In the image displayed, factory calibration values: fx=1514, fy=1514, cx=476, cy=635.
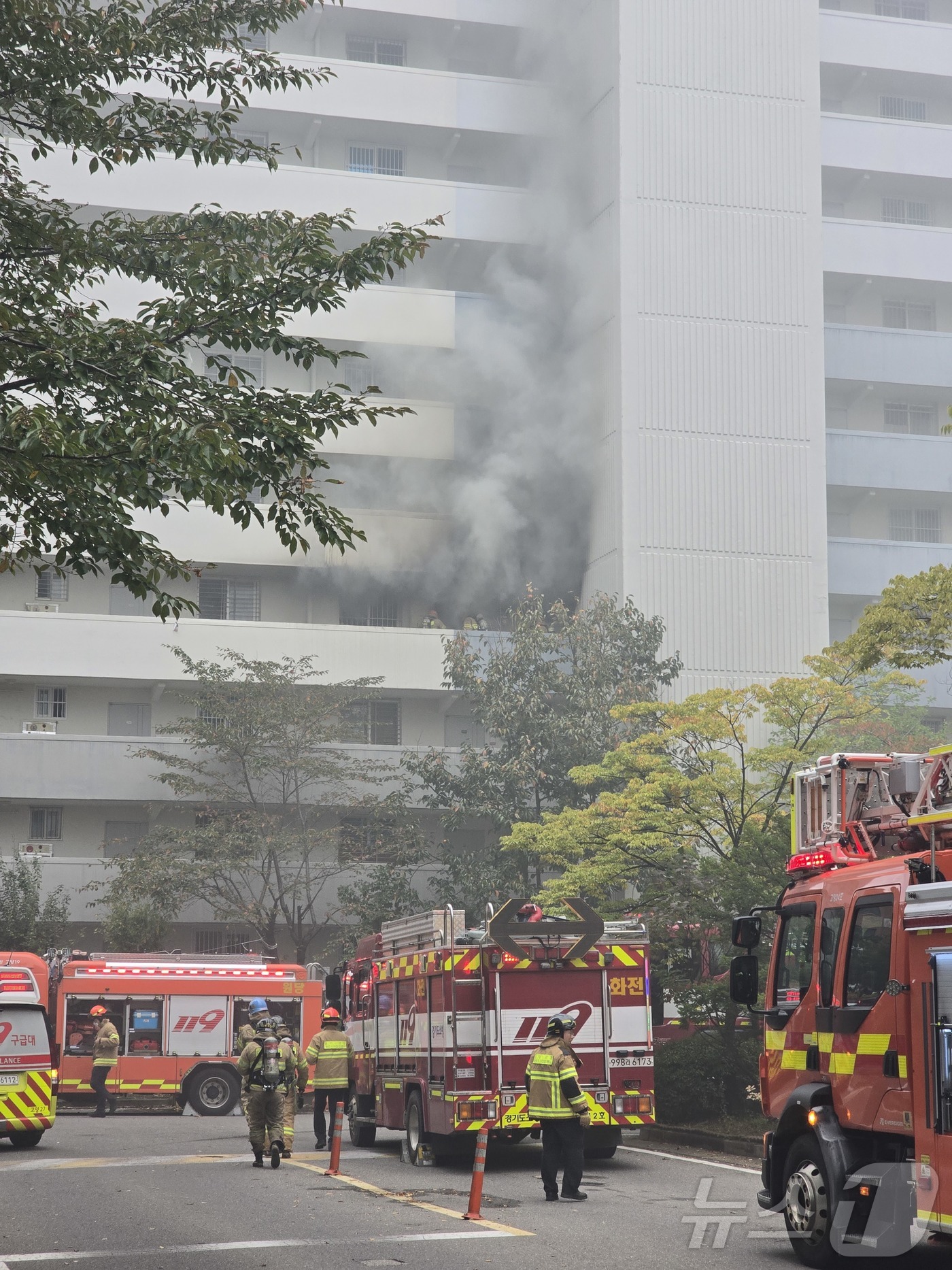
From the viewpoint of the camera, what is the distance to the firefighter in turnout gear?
15.0 m

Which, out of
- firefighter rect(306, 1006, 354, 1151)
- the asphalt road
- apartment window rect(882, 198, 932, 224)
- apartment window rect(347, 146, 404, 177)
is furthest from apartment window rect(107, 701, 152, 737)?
apartment window rect(882, 198, 932, 224)

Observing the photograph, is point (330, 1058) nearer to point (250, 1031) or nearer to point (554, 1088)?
point (250, 1031)

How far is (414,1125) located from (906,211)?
50897mm

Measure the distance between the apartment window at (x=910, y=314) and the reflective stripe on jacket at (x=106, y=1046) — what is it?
43.0 m

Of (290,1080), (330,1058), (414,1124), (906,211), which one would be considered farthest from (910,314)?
(290,1080)

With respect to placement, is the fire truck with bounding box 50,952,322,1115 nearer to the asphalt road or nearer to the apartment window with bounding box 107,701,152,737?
the asphalt road

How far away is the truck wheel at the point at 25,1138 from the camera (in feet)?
60.4

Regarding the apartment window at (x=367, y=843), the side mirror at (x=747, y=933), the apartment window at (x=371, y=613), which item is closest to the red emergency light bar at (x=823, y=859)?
the side mirror at (x=747, y=933)

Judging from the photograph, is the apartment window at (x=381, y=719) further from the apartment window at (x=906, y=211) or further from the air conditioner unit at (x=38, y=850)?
the apartment window at (x=906, y=211)

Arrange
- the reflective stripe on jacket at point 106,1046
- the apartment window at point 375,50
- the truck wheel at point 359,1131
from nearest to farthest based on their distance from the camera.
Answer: the truck wheel at point 359,1131
the reflective stripe on jacket at point 106,1046
the apartment window at point 375,50

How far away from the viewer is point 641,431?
4856 centimetres

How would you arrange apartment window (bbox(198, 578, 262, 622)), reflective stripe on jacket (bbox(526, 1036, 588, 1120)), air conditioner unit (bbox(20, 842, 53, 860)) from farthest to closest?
1. apartment window (bbox(198, 578, 262, 622))
2. air conditioner unit (bbox(20, 842, 53, 860))
3. reflective stripe on jacket (bbox(526, 1036, 588, 1120))

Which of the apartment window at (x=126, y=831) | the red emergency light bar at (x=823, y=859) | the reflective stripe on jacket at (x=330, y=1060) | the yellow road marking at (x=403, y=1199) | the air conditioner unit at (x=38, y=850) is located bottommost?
the yellow road marking at (x=403, y=1199)

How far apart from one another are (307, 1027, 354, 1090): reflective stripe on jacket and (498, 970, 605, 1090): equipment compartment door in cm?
302
